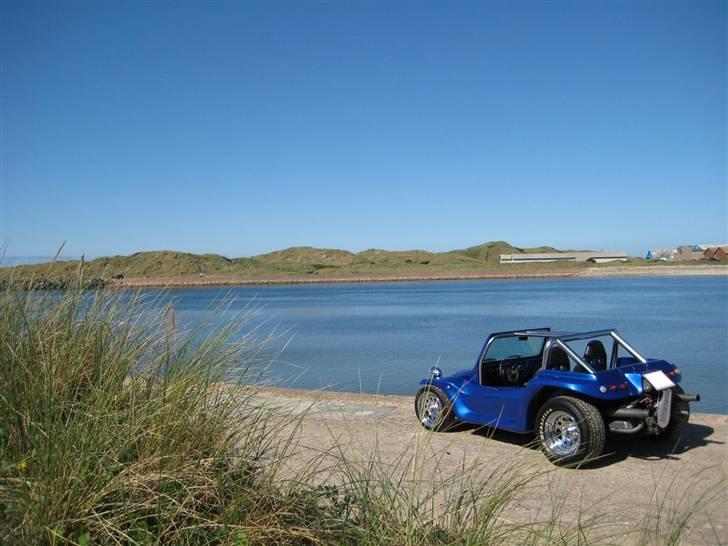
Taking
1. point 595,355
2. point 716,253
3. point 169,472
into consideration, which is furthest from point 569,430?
point 716,253

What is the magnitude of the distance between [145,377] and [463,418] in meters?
4.94

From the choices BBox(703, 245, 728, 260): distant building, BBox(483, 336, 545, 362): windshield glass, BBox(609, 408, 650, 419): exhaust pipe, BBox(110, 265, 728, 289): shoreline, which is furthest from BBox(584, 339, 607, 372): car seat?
BBox(703, 245, 728, 260): distant building

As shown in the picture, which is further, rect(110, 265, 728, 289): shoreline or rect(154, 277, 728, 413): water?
rect(110, 265, 728, 289): shoreline

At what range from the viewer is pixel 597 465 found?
7.05 meters

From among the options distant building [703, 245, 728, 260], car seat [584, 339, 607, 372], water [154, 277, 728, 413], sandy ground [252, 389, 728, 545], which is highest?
distant building [703, 245, 728, 260]

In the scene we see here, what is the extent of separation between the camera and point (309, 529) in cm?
346

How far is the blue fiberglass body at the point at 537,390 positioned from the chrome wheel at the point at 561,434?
281 mm

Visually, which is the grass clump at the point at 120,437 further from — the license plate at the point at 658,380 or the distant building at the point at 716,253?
the distant building at the point at 716,253

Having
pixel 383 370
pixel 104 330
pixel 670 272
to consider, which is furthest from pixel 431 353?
pixel 670 272

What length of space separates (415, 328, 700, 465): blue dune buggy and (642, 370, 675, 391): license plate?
10mm

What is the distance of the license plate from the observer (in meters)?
7.00

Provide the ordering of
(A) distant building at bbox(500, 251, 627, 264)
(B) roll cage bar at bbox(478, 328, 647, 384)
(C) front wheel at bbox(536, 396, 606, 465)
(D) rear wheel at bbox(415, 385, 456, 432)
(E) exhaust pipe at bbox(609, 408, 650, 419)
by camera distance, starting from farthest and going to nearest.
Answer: (A) distant building at bbox(500, 251, 627, 264) → (D) rear wheel at bbox(415, 385, 456, 432) → (B) roll cage bar at bbox(478, 328, 647, 384) → (E) exhaust pipe at bbox(609, 408, 650, 419) → (C) front wheel at bbox(536, 396, 606, 465)

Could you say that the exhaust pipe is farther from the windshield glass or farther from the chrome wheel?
the windshield glass

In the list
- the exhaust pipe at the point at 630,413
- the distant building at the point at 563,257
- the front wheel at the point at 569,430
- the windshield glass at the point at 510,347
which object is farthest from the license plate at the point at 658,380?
the distant building at the point at 563,257
